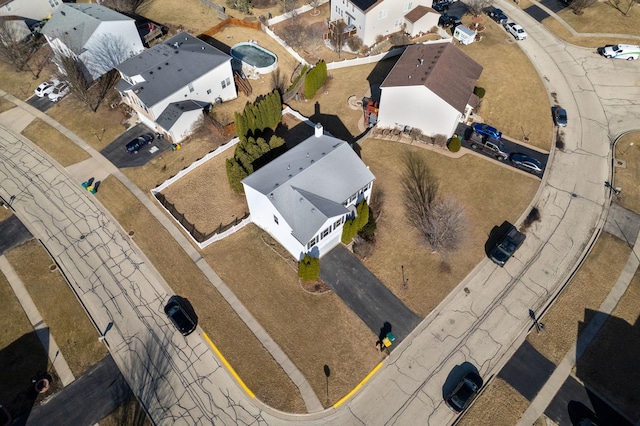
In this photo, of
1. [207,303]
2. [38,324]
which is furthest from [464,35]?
[38,324]

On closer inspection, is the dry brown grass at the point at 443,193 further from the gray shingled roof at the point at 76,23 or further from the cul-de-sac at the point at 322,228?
the gray shingled roof at the point at 76,23

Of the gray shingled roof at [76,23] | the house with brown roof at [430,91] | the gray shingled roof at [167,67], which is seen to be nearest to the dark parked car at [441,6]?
the house with brown roof at [430,91]

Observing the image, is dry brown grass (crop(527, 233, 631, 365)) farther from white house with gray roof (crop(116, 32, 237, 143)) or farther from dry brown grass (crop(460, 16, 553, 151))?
white house with gray roof (crop(116, 32, 237, 143))

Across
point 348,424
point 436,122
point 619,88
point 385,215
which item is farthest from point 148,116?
point 619,88

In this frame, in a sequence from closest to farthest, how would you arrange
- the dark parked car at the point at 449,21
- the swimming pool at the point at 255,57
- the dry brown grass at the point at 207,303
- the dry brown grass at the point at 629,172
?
1. the dry brown grass at the point at 207,303
2. the dry brown grass at the point at 629,172
3. the swimming pool at the point at 255,57
4. the dark parked car at the point at 449,21

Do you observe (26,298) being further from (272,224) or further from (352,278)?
(352,278)

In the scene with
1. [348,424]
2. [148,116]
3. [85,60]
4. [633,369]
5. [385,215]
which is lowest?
[348,424]
